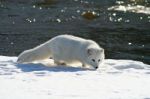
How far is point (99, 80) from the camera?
905cm

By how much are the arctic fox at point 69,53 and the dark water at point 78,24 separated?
5597 mm

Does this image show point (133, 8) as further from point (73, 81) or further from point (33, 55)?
point (73, 81)

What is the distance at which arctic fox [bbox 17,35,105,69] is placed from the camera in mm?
10438

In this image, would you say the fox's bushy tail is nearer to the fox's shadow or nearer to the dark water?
the fox's shadow

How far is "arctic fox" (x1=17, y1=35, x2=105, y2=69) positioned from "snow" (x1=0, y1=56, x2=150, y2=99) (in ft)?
0.72

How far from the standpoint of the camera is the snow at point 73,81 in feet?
25.7

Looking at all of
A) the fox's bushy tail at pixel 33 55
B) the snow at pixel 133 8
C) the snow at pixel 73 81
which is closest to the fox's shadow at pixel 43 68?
the snow at pixel 73 81

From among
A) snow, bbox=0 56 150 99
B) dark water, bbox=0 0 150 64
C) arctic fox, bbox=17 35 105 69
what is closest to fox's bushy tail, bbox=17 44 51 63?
arctic fox, bbox=17 35 105 69

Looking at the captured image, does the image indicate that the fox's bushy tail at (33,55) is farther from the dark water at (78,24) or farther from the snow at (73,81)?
the dark water at (78,24)

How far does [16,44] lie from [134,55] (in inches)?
172

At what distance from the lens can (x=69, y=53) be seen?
10680mm

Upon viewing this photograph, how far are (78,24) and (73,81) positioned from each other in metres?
14.0

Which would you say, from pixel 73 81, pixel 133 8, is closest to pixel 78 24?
pixel 133 8

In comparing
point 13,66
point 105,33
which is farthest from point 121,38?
point 13,66
